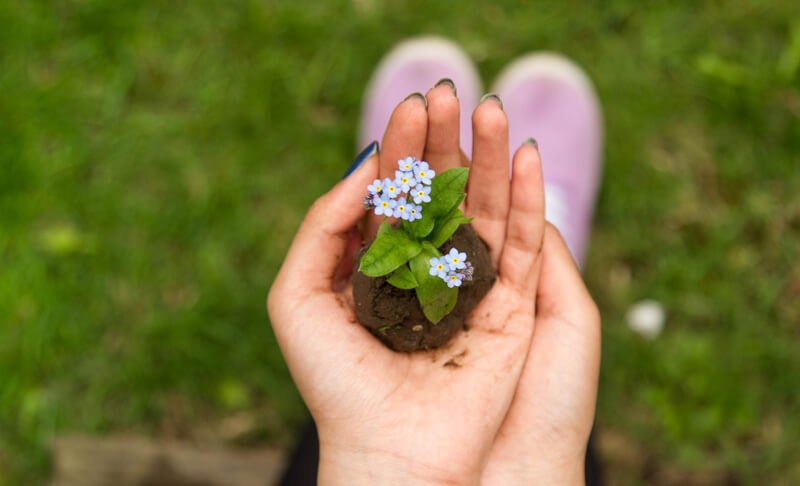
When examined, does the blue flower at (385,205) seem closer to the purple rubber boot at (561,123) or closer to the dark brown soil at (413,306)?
the dark brown soil at (413,306)

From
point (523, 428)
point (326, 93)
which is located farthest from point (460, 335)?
point (326, 93)

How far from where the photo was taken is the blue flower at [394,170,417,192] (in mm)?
1893

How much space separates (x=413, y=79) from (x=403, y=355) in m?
1.73

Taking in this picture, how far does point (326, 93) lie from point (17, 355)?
2011mm

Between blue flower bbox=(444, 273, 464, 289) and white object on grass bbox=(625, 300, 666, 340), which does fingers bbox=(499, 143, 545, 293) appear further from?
white object on grass bbox=(625, 300, 666, 340)

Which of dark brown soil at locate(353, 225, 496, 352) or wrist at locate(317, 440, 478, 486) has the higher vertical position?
dark brown soil at locate(353, 225, 496, 352)

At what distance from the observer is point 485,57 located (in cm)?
384

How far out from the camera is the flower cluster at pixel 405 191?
190cm

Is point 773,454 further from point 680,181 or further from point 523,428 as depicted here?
point 523,428

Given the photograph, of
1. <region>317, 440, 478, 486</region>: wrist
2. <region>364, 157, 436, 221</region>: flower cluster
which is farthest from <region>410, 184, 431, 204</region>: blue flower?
<region>317, 440, 478, 486</region>: wrist

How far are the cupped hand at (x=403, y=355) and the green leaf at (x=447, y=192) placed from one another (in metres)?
0.24

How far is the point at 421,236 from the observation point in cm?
200

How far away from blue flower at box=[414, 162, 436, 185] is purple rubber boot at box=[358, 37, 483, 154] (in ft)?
5.08

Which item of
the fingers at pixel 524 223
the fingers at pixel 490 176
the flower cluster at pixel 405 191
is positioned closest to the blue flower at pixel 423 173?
the flower cluster at pixel 405 191
